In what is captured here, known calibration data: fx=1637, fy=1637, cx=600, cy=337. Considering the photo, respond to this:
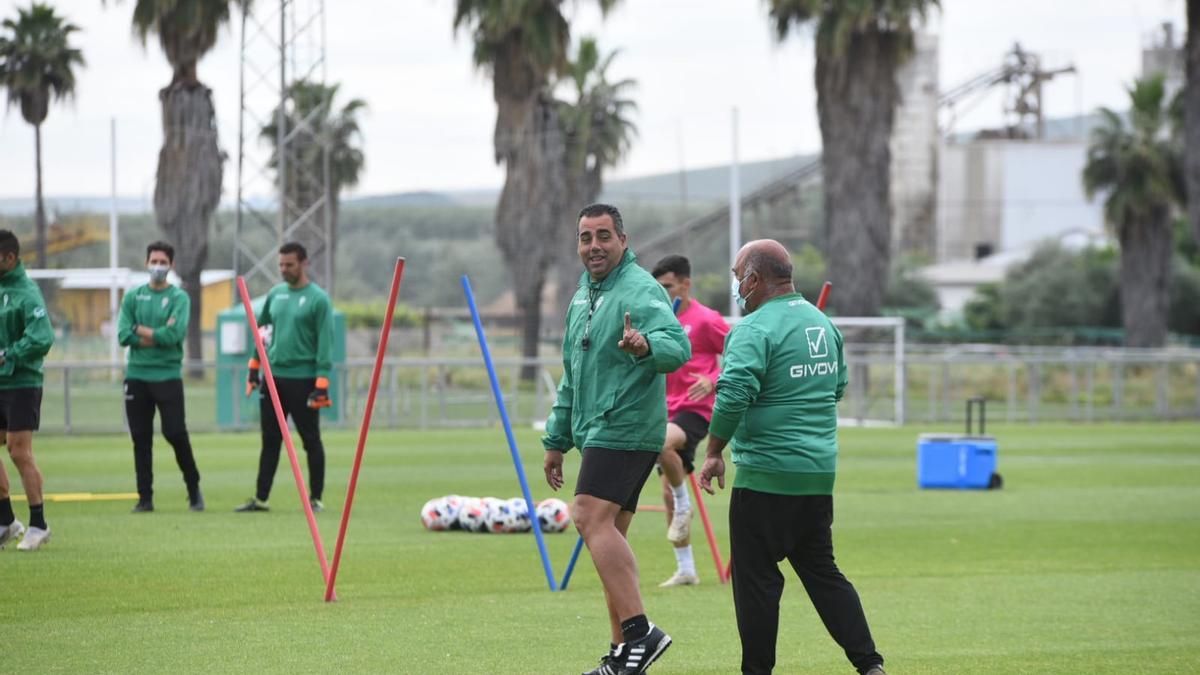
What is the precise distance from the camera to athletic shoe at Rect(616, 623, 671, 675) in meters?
7.25

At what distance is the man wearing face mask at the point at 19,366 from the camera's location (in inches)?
451

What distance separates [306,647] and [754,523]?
265 centimetres

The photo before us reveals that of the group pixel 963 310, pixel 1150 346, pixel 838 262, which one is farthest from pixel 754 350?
pixel 963 310

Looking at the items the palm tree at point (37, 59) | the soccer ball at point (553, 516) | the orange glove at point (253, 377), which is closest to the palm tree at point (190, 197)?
the palm tree at point (37, 59)

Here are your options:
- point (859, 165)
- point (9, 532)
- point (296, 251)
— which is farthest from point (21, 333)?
point (859, 165)

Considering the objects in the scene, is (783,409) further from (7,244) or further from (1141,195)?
(1141,195)

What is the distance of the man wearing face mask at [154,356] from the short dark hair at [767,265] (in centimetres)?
810

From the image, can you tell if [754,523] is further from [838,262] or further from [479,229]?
[838,262]

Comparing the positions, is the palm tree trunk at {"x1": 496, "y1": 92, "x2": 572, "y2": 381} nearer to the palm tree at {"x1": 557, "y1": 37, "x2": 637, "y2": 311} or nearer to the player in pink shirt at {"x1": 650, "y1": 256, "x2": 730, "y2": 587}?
the palm tree at {"x1": 557, "y1": 37, "x2": 637, "y2": 311}

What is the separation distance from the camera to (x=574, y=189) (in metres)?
32.6

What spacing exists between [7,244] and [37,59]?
31.1 meters

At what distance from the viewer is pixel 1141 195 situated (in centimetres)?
4959

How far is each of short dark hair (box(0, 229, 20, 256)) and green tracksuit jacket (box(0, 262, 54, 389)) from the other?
182 millimetres

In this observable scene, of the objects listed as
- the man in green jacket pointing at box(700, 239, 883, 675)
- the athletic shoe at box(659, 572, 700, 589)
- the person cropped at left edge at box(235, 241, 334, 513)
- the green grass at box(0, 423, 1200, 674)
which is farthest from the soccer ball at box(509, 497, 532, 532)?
the man in green jacket pointing at box(700, 239, 883, 675)
